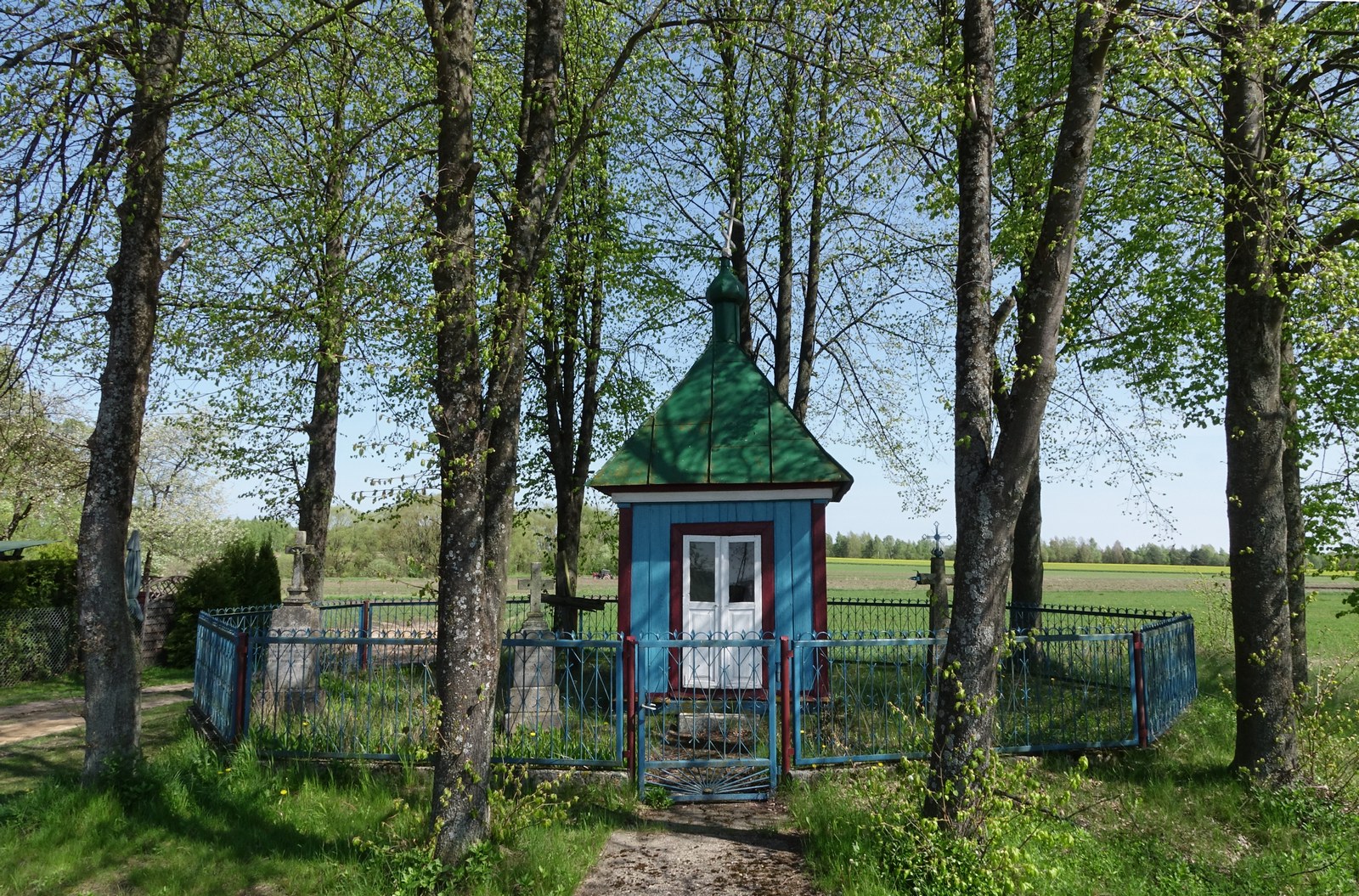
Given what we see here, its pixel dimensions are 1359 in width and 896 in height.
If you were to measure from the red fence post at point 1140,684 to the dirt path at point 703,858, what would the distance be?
14.6 ft

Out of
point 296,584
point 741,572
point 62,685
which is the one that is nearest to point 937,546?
point 741,572

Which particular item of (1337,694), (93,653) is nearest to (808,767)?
(93,653)

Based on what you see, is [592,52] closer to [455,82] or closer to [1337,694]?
[455,82]

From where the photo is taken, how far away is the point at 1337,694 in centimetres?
1195

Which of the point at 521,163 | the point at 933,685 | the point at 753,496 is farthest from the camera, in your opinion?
the point at 753,496

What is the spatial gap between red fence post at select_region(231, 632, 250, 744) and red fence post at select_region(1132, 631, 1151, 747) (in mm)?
9713

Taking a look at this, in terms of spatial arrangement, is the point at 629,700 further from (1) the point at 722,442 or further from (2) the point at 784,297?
(2) the point at 784,297

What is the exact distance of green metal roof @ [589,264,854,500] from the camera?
36.3ft

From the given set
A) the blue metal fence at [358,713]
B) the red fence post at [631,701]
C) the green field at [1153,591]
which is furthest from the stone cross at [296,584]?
the green field at [1153,591]

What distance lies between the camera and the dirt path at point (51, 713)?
10811 mm

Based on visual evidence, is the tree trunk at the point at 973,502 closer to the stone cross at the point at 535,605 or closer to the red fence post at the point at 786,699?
the red fence post at the point at 786,699

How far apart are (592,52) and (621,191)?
262 cm

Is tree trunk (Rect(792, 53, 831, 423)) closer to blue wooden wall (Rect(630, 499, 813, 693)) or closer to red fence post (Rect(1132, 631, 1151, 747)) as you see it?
blue wooden wall (Rect(630, 499, 813, 693))

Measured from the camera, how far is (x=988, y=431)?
20.3ft
